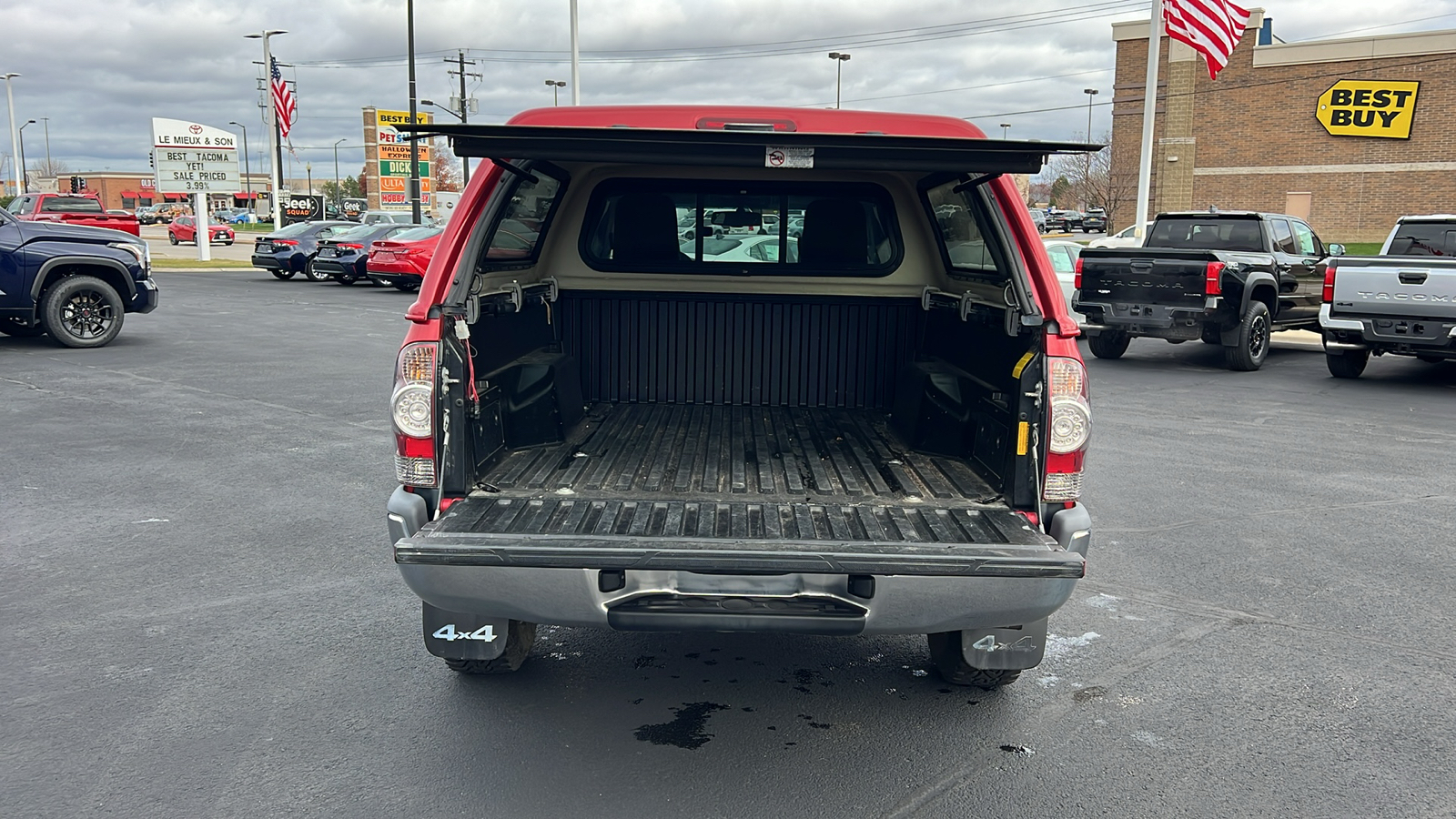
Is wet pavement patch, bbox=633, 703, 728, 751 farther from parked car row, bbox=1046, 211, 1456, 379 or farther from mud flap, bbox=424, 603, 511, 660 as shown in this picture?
parked car row, bbox=1046, 211, 1456, 379

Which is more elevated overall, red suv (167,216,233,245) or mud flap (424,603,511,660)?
red suv (167,216,233,245)

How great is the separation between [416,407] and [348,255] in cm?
2381

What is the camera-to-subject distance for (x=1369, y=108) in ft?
131

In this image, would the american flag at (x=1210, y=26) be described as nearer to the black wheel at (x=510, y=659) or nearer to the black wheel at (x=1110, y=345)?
the black wheel at (x=1110, y=345)

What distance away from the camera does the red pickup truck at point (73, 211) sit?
31938mm

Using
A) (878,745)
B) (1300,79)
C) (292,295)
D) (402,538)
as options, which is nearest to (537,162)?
(402,538)

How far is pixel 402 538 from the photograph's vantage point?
344cm

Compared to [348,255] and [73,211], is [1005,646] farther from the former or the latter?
[73,211]

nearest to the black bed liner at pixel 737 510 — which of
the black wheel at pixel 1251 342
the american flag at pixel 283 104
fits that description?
the black wheel at pixel 1251 342

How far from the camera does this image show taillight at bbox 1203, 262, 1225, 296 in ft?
41.5

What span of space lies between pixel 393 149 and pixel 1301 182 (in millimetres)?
36945

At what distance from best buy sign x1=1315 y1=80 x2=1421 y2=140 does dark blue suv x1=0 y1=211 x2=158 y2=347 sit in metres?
40.4

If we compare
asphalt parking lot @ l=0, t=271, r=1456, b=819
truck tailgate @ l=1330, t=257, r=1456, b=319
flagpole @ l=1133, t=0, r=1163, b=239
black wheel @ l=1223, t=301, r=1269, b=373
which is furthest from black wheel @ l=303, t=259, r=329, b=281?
truck tailgate @ l=1330, t=257, r=1456, b=319

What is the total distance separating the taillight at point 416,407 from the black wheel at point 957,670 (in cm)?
189
